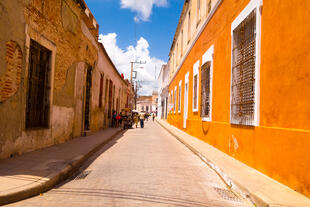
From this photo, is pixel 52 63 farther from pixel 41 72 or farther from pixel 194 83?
pixel 194 83

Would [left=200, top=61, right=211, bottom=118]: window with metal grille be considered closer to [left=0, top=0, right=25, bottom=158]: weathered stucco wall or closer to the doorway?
the doorway

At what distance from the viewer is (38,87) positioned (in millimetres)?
7973

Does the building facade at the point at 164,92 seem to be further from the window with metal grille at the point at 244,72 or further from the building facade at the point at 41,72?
the window with metal grille at the point at 244,72

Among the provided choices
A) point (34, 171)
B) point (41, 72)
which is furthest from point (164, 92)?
point (34, 171)

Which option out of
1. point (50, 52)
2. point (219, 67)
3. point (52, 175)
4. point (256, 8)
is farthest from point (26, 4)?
point (219, 67)

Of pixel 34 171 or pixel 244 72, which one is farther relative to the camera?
pixel 244 72

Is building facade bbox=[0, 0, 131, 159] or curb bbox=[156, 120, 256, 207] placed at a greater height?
building facade bbox=[0, 0, 131, 159]

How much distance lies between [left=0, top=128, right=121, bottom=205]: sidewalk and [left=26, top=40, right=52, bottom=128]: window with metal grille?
1.12 m

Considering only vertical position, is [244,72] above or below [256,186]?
A: above

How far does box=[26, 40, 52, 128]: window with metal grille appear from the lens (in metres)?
7.50

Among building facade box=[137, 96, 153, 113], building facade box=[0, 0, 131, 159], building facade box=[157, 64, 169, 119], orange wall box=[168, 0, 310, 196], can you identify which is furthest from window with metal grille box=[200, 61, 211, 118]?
building facade box=[137, 96, 153, 113]

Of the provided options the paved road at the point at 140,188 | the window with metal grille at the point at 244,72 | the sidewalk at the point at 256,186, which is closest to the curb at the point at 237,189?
the sidewalk at the point at 256,186

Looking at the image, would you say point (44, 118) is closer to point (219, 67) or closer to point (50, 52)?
point (50, 52)

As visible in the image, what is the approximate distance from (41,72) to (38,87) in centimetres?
48
